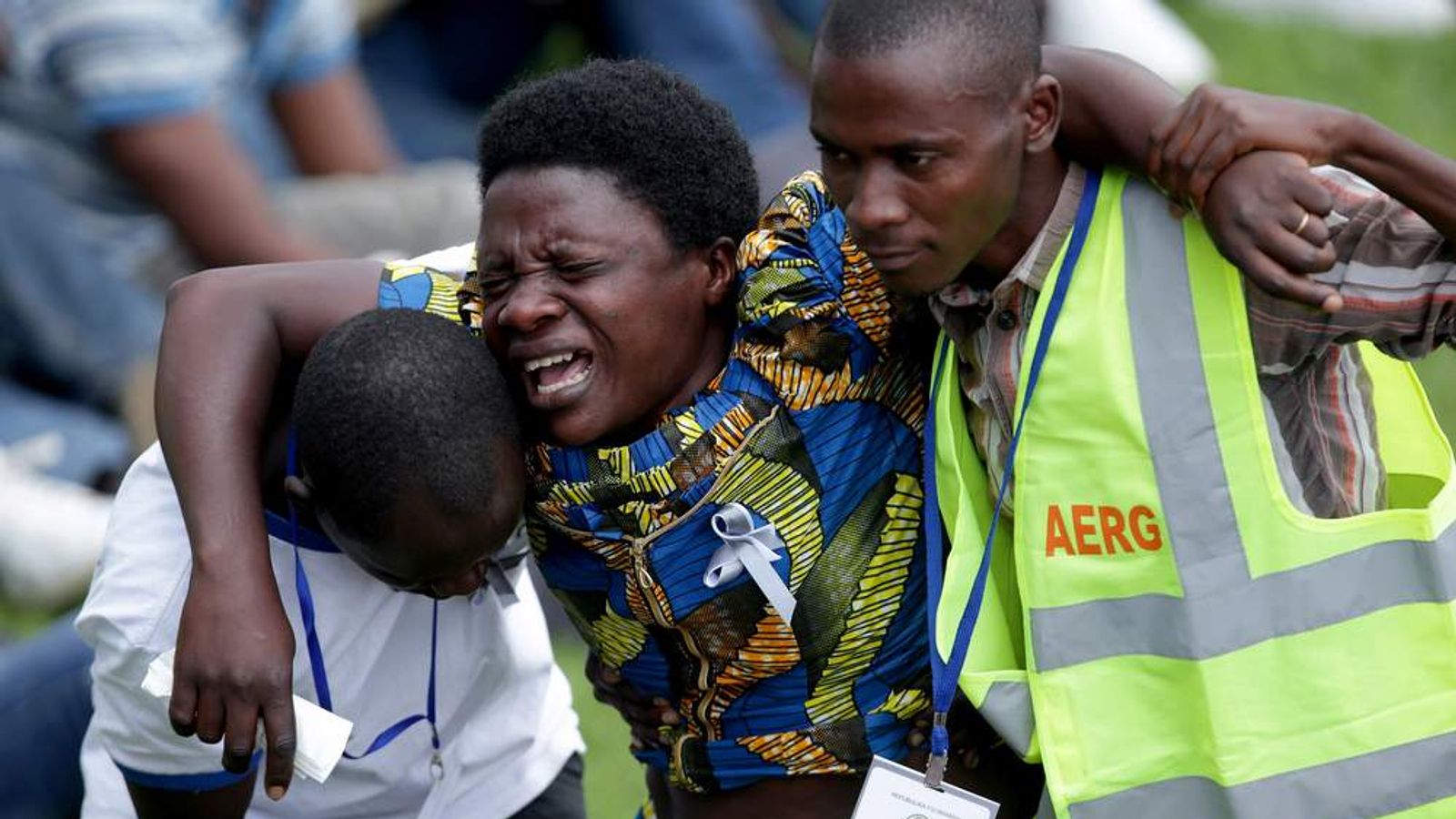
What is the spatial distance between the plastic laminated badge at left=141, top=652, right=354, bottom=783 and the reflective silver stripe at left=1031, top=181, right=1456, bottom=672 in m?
1.10

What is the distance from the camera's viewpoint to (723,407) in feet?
9.21

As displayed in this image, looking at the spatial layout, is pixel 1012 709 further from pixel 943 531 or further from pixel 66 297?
pixel 66 297

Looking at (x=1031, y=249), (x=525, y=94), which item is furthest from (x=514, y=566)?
(x=1031, y=249)

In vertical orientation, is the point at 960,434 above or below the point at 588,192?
below

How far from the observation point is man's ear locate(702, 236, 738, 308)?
2898mm

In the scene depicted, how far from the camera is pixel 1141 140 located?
99.7 inches

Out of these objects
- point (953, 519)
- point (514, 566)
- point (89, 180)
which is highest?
point (953, 519)

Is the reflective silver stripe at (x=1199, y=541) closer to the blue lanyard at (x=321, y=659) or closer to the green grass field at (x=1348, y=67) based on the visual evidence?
the blue lanyard at (x=321, y=659)

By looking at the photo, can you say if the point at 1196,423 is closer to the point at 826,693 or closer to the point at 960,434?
the point at 960,434

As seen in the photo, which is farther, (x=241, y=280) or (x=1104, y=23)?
(x=1104, y=23)

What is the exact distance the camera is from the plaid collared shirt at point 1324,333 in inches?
96.5

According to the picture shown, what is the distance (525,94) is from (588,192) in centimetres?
21

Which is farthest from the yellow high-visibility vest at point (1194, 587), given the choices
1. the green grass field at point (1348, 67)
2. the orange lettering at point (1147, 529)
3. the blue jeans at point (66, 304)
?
the green grass field at point (1348, 67)

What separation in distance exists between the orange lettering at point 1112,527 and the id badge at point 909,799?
405 mm
